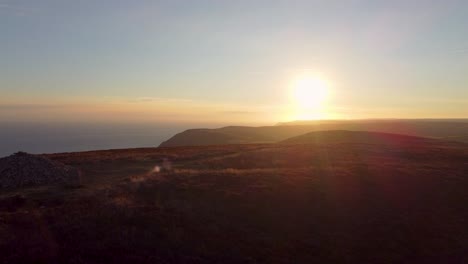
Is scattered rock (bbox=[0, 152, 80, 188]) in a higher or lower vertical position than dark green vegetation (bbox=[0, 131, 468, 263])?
higher

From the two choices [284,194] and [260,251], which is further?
[284,194]

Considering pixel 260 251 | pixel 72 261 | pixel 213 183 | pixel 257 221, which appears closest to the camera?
pixel 72 261

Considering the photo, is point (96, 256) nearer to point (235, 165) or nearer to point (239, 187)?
point (239, 187)

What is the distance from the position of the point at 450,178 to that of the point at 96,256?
2545 centimetres

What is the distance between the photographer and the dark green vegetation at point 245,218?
566 inches

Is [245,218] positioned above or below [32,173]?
below

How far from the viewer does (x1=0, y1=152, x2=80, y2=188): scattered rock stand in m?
24.8

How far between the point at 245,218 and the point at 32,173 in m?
16.0

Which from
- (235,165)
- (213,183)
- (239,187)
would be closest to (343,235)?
(239,187)

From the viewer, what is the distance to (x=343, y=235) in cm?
1786

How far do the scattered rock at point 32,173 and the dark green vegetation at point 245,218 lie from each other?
1.65m

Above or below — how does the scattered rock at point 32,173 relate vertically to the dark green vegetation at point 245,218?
above

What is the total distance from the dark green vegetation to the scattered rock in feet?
5.40

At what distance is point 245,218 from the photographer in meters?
18.9
